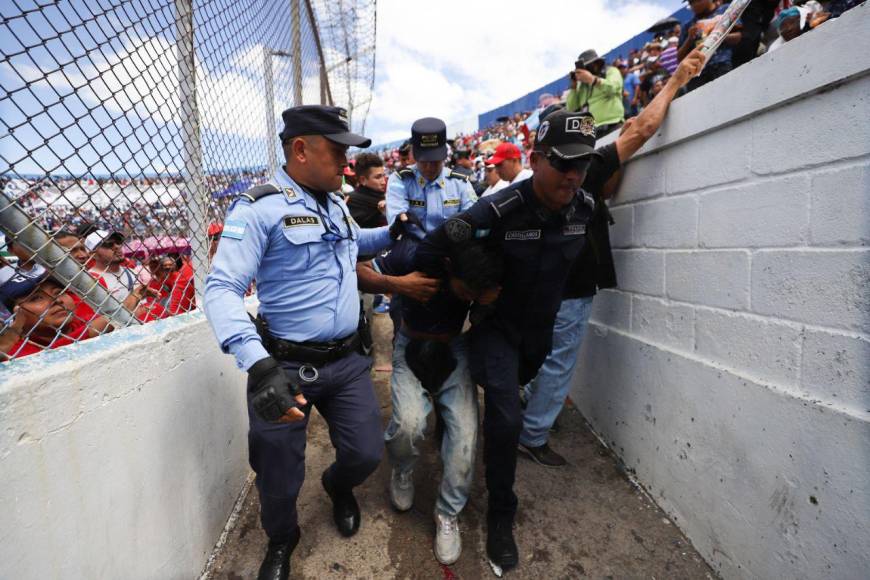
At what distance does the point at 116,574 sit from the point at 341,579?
3.16 ft

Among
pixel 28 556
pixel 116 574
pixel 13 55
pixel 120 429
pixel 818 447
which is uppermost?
pixel 13 55

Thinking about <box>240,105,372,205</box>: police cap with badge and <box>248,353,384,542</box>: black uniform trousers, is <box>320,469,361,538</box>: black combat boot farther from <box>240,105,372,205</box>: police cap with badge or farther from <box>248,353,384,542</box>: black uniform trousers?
<box>240,105,372,205</box>: police cap with badge

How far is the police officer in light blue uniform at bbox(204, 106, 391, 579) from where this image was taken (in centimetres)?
187

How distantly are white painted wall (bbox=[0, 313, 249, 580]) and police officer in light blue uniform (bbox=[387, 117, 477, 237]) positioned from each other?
1.68 meters

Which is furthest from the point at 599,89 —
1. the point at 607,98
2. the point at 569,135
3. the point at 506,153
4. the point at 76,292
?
the point at 76,292

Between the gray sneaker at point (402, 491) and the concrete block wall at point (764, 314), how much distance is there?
1340mm

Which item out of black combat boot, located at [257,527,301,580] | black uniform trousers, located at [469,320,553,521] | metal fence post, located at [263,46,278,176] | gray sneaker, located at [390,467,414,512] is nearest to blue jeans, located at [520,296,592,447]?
black uniform trousers, located at [469,320,553,521]

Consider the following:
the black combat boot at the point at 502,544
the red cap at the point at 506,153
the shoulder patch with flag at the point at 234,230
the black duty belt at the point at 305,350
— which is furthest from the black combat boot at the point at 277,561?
the red cap at the point at 506,153

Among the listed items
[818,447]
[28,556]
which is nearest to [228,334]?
[28,556]

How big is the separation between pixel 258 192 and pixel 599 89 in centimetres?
403

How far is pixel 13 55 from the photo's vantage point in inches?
43.6

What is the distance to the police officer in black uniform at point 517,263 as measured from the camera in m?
1.99

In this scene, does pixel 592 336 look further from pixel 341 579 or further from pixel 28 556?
pixel 28 556

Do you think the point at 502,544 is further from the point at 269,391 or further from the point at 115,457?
the point at 115,457
